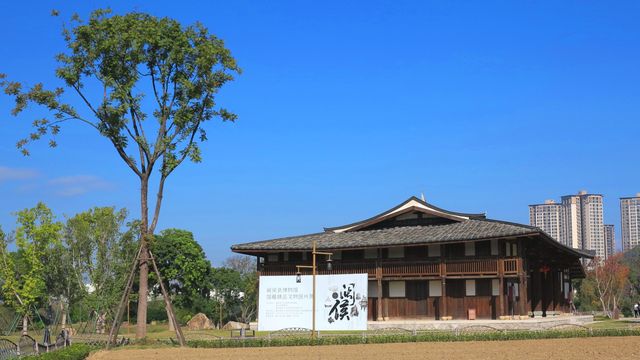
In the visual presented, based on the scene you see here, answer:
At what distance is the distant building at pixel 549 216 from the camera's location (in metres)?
111

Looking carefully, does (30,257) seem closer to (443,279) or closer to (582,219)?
(443,279)

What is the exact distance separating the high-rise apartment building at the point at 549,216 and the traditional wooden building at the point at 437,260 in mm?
69396

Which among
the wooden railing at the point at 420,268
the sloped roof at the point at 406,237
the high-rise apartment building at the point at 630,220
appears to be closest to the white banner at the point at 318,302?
the sloped roof at the point at 406,237

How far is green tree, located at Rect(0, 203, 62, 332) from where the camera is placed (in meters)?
41.4

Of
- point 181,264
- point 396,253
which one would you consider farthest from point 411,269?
point 181,264

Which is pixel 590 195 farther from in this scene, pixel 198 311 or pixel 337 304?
pixel 337 304

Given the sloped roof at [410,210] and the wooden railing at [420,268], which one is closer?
the wooden railing at [420,268]

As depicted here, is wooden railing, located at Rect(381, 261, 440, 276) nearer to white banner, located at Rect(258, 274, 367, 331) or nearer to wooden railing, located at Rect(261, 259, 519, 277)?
wooden railing, located at Rect(261, 259, 519, 277)

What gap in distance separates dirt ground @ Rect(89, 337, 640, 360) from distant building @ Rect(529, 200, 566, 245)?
90.1 metres

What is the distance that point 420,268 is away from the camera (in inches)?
1481

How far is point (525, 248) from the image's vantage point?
36125 millimetres

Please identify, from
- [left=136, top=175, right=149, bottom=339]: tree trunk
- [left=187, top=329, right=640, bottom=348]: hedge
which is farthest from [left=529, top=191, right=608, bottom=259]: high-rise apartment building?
[left=136, top=175, right=149, bottom=339]: tree trunk

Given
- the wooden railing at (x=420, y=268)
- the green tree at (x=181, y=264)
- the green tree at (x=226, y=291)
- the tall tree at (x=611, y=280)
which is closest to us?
the wooden railing at (x=420, y=268)

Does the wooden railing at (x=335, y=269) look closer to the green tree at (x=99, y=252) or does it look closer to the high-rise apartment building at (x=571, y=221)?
the green tree at (x=99, y=252)
